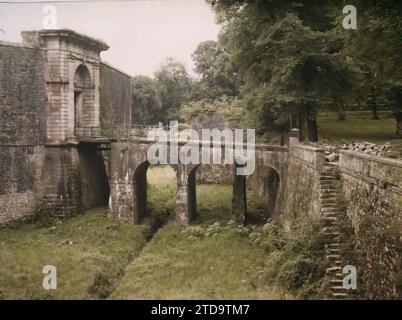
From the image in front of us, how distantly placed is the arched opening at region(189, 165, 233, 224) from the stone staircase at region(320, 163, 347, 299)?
8.95 m

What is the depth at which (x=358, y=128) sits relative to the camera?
104 feet

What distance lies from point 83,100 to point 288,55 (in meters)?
12.9

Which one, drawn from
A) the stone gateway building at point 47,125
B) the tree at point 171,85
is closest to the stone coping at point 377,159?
the stone gateway building at point 47,125

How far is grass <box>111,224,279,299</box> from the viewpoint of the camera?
16.6m

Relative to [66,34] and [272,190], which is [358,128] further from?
[66,34]

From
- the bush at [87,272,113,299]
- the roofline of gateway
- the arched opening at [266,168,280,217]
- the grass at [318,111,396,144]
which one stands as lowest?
the bush at [87,272,113,299]

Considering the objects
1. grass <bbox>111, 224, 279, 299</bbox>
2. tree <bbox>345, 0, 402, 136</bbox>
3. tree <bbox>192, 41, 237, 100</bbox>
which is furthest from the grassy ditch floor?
tree <bbox>192, 41, 237, 100</bbox>

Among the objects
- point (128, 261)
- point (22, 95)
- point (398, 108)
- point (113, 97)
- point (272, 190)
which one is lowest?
point (128, 261)

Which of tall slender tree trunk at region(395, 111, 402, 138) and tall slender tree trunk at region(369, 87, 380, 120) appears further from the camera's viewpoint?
tall slender tree trunk at region(369, 87, 380, 120)

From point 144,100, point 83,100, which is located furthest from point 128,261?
point 144,100

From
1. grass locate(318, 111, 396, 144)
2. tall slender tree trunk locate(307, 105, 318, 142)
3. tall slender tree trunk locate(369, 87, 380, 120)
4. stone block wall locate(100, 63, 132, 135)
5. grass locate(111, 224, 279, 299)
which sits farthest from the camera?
stone block wall locate(100, 63, 132, 135)

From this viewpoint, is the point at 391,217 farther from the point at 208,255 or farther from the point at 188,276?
the point at 208,255

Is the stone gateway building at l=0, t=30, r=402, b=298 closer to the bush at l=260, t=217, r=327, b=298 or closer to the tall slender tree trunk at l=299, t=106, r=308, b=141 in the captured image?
the tall slender tree trunk at l=299, t=106, r=308, b=141
